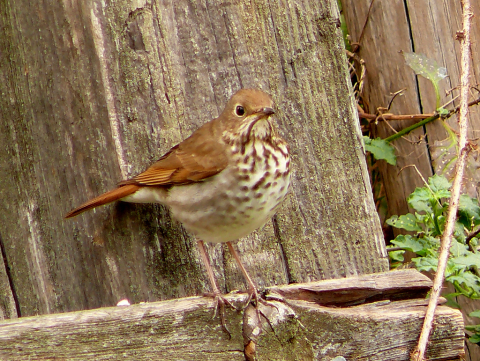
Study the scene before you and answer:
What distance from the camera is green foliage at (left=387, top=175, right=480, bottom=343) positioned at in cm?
320

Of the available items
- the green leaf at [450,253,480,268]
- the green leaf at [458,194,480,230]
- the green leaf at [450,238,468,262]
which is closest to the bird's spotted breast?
the green leaf at [450,253,480,268]

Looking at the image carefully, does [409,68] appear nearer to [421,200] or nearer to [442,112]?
[442,112]

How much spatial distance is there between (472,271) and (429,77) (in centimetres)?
105

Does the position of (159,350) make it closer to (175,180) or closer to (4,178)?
(175,180)

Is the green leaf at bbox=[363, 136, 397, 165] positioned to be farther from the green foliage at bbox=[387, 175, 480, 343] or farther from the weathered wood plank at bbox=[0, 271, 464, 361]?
the weathered wood plank at bbox=[0, 271, 464, 361]

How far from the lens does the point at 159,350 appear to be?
77.0 inches

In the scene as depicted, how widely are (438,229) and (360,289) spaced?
4.18 ft

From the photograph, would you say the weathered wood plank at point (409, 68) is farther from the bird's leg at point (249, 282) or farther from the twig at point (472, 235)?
the bird's leg at point (249, 282)

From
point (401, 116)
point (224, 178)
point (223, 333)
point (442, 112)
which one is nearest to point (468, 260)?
point (442, 112)

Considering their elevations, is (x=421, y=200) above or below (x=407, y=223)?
above

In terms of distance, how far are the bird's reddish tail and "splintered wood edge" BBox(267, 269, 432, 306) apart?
67 centimetres

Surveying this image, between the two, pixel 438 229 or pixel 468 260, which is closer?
pixel 468 260

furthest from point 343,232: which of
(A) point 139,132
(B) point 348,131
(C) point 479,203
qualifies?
(C) point 479,203

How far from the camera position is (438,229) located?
3.33 meters
